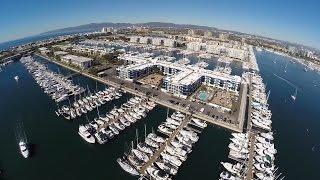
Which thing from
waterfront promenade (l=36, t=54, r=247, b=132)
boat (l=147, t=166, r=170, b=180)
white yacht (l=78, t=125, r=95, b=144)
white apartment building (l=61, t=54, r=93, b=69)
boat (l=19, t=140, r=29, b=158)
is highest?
white apartment building (l=61, t=54, r=93, b=69)

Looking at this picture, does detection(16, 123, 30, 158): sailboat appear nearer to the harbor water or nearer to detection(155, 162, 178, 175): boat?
the harbor water

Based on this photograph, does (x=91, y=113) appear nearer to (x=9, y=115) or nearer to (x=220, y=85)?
(x=9, y=115)

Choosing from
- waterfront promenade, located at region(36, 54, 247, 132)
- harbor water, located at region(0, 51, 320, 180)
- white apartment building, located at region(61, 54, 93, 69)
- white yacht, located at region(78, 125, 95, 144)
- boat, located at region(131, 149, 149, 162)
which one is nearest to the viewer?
harbor water, located at region(0, 51, 320, 180)

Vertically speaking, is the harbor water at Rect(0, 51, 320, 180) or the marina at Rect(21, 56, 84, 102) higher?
the marina at Rect(21, 56, 84, 102)

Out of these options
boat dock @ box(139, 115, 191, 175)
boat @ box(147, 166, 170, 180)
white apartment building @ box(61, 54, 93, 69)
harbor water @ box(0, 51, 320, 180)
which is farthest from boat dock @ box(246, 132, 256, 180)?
white apartment building @ box(61, 54, 93, 69)

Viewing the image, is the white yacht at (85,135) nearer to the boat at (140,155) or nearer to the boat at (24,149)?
the boat at (140,155)

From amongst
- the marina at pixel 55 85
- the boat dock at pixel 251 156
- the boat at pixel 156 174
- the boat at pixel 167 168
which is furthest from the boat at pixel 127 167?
the marina at pixel 55 85

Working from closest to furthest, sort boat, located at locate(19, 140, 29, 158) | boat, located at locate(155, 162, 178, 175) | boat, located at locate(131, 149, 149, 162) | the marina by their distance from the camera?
1. boat, located at locate(155, 162, 178, 175)
2. boat, located at locate(131, 149, 149, 162)
3. boat, located at locate(19, 140, 29, 158)
4. the marina

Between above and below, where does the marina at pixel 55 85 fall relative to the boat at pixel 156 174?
above

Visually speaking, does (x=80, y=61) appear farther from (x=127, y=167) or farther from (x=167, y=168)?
(x=167, y=168)

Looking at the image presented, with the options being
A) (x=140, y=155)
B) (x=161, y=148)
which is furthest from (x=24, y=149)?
(x=161, y=148)
